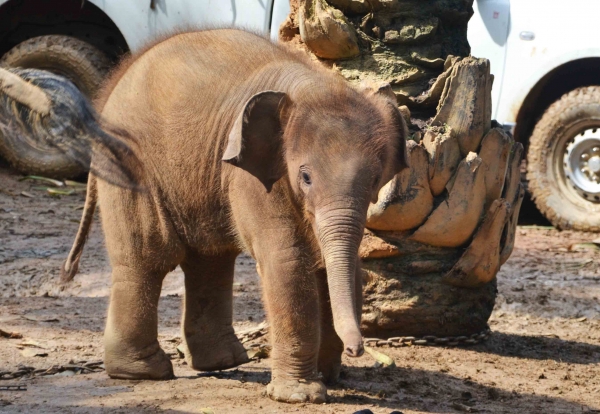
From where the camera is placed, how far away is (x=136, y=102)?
5.47 meters

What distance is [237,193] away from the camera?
197 inches

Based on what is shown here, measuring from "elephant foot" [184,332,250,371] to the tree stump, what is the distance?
0.86 meters

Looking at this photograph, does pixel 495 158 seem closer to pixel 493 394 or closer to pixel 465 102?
pixel 465 102

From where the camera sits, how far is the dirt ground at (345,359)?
5.04 meters

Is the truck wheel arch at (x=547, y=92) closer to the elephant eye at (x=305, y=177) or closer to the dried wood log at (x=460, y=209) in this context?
the dried wood log at (x=460, y=209)

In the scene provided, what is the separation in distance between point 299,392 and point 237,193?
1014mm

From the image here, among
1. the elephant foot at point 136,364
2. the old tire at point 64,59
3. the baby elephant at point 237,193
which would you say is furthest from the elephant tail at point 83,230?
the old tire at point 64,59

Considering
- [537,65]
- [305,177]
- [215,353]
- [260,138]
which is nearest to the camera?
[305,177]

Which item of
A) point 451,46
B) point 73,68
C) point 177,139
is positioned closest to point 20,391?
point 177,139

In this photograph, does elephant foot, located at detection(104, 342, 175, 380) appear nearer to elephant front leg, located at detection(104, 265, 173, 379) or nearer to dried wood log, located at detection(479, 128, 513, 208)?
elephant front leg, located at detection(104, 265, 173, 379)

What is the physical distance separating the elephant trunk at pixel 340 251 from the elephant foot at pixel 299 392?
0.60 metres

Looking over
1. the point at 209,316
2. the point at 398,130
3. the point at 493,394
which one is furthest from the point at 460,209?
the point at 209,316

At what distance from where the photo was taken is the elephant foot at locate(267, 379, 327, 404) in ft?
16.0

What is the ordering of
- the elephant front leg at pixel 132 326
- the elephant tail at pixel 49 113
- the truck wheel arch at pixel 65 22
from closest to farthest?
the elephant tail at pixel 49 113
the elephant front leg at pixel 132 326
the truck wheel arch at pixel 65 22
